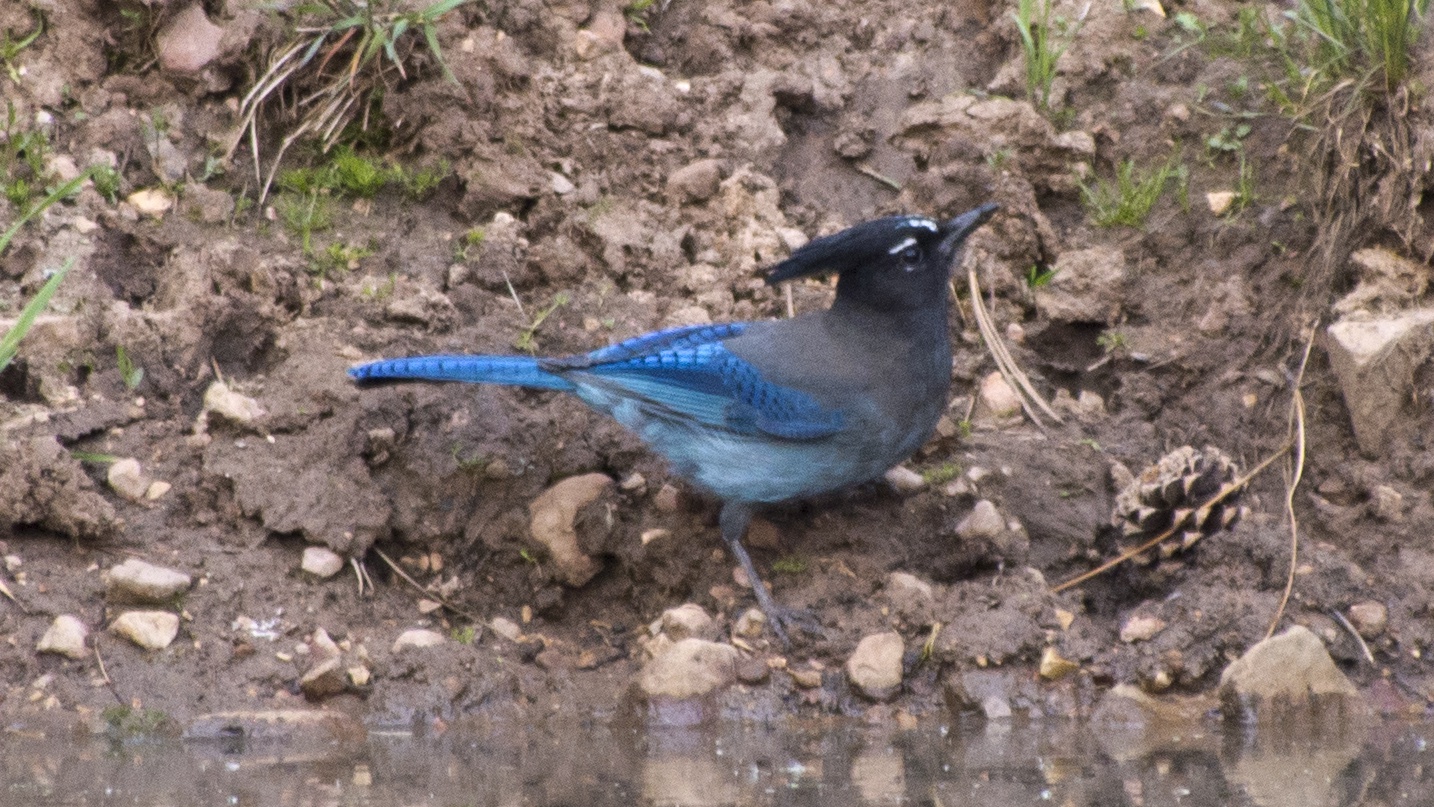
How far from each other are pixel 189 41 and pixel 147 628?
92.6 inches

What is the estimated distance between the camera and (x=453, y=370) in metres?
5.30

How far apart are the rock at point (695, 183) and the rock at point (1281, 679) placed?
2.54 m

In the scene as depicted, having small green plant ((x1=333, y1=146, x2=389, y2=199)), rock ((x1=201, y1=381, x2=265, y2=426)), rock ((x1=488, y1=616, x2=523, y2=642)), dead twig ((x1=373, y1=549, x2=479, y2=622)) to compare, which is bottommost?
rock ((x1=488, y1=616, x2=523, y2=642))

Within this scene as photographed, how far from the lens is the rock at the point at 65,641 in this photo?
4.85 meters

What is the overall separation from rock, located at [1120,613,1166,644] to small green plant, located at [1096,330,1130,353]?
45.9 inches

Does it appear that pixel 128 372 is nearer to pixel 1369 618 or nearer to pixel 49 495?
pixel 49 495

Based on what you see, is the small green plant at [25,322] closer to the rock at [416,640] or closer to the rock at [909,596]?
the rock at [416,640]

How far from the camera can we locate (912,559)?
543 cm

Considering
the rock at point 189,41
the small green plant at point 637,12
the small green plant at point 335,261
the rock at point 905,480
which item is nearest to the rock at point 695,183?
the small green plant at point 637,12

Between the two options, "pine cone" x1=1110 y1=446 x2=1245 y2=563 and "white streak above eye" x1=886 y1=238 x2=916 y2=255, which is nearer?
"pine cone" x1=1110 y1=446 x2=1245 y2=563

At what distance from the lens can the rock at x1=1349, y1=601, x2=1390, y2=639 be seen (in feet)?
16.4

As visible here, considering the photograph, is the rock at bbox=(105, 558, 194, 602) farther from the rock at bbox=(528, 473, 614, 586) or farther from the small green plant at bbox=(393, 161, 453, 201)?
the small green plant at bbox=(393, 161, 453, 201)

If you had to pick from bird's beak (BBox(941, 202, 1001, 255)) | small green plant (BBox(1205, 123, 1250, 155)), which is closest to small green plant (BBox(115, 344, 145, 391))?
bird's beak (BBox(941, 202, 1001, 255))

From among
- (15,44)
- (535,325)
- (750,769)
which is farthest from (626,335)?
(15,44)
